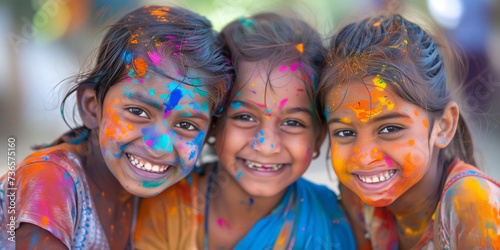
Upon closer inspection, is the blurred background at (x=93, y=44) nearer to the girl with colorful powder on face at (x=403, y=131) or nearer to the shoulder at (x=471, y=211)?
the girl with colorful powder on face at (x=403, y=131)

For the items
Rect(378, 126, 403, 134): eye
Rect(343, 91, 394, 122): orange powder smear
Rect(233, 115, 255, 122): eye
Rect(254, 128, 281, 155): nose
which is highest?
Rect(343, 91, 394, 122): orange powder smear

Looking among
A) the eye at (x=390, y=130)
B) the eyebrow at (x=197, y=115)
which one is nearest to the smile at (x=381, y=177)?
the eye at (x=390, y=130)

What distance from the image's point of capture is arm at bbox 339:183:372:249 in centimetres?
178

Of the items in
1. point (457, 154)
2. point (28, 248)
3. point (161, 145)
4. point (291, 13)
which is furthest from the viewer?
point (291, 13)

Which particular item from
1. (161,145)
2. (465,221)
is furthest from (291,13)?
(465,221)

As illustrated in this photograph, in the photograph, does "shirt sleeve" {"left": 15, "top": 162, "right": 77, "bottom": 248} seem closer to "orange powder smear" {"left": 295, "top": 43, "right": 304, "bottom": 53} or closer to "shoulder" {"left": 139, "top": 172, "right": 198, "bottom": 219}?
"shoulder" {"left": 139, "top": 172, "right": 198, "bottom": 219}

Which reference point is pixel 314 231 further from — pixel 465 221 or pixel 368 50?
pixel 368 50

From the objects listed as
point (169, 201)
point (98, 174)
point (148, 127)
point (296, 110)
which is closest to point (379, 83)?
point (296, 110)

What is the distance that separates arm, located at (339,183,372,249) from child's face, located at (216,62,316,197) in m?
0.28

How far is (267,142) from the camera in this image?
5.21 ft

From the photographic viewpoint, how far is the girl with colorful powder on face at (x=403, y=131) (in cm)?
137

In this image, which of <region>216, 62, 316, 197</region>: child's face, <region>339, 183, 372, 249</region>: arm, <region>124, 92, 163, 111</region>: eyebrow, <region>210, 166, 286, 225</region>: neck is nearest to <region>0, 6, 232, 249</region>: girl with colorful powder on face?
<region>124, 92, 163, 111</region>: eyebrow

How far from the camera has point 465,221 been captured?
4.36 ft

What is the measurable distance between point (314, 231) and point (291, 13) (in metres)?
0.92
